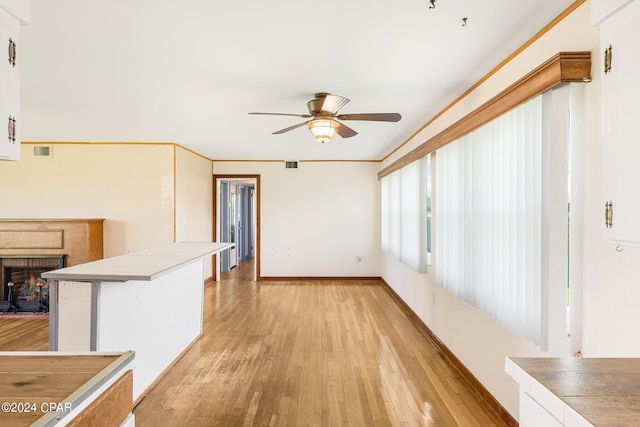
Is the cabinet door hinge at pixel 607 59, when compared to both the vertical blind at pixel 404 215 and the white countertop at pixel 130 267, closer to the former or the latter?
the white countertop at pixel 130 267

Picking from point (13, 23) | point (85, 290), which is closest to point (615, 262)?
point (13, 23)

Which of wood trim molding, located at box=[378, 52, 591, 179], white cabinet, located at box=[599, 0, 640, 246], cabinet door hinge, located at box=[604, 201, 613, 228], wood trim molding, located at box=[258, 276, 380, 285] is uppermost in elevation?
wood trim molding, located at box=[378, 52, 591, 179]

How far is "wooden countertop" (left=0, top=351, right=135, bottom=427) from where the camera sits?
0.84 m

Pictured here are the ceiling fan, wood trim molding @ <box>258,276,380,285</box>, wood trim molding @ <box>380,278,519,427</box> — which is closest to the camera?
wood trim molding @ <box>380,278,519,427</box>

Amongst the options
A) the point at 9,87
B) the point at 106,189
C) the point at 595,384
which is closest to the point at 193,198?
the point at 106,189

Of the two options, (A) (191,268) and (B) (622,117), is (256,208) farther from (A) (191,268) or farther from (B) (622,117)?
(B) (622,117)

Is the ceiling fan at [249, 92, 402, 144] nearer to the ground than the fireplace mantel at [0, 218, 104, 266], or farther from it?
farther from it

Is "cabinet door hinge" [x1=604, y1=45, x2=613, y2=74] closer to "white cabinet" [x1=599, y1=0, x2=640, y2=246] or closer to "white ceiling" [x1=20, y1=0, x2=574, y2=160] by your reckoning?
"white cabinet" [x1=599, y1=0, x2=640, y2=246]

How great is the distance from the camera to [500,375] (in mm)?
2260

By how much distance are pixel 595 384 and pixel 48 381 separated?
5.34ft

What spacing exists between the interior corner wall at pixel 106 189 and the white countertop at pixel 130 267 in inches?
92.5

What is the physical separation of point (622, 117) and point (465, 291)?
1.85 meters

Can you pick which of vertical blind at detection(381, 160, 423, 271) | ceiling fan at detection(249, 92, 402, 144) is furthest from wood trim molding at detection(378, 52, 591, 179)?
vertical blind at detection(381, 160, 423, 271)

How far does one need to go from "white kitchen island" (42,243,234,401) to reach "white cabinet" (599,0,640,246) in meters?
2.21
